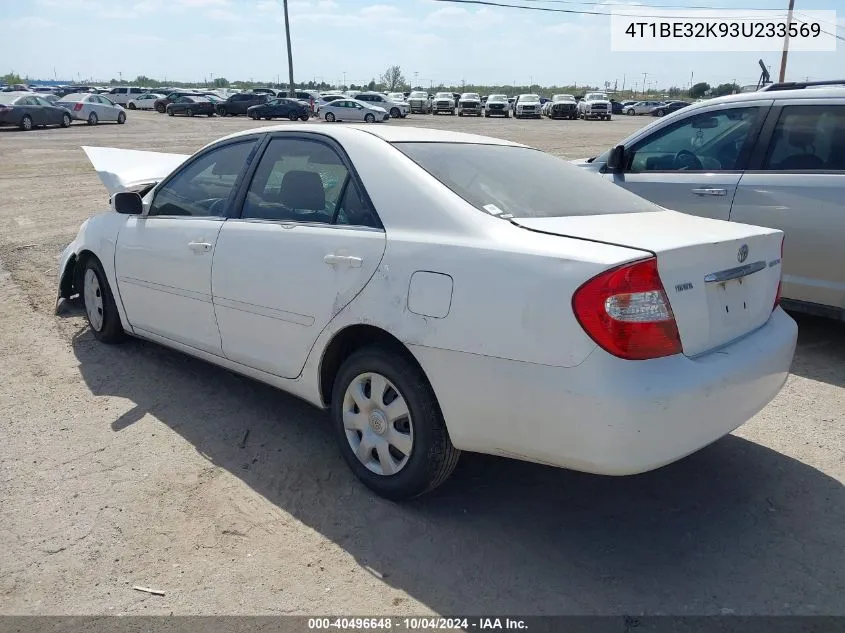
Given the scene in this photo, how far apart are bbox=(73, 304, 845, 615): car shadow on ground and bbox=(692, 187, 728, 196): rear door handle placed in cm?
235

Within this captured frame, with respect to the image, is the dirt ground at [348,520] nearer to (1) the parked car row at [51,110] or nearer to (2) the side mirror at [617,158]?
(2) the side mirror at [617,158]

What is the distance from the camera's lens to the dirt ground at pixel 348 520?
2.66 m

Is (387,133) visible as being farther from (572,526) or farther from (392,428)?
(572,526)

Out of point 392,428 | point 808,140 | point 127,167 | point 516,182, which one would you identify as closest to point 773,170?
point 808,140

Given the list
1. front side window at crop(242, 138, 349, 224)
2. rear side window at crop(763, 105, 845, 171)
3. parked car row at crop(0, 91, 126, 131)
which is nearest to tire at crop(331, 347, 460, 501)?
front side window at crop(242, 138, 349, 224)

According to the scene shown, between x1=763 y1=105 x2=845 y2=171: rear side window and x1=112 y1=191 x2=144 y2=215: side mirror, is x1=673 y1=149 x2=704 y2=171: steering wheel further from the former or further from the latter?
x1=112 y1=191 x2=144 y2=215: side mirror

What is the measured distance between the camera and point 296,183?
147 inches

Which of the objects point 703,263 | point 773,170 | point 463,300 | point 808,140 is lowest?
point 463,300

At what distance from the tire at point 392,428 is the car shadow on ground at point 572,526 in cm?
15

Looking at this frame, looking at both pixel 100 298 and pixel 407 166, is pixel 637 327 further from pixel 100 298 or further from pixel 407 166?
pixel 100 298

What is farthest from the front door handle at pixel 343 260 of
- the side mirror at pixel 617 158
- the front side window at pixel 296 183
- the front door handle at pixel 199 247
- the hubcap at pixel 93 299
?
the side mirror at pixel 617 158

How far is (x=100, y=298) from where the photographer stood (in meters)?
5.19

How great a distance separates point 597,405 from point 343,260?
1329 mm

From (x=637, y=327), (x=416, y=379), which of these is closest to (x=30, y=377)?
(x=416, y=379)
